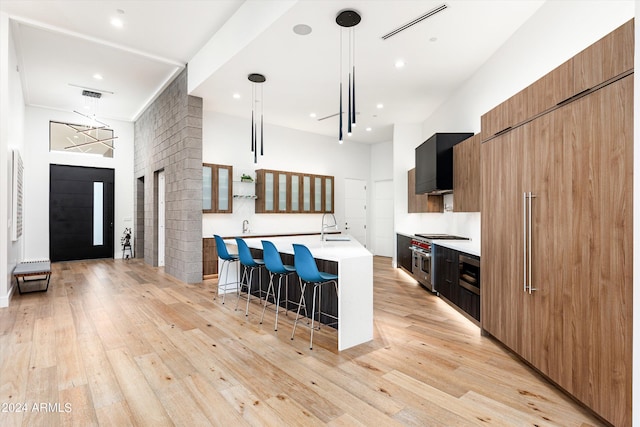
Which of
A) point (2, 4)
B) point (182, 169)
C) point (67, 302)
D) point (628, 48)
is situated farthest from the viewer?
point (182, 169)

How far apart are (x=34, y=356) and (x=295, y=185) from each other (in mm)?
5845

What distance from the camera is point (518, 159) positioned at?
278cm

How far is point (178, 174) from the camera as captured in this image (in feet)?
20.4

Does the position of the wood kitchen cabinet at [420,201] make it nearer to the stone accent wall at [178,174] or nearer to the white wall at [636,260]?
the stone accent wall at [178,174]

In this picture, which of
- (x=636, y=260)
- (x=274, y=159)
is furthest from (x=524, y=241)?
(x=274, y=159)

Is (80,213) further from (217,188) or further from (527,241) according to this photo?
(527,241)

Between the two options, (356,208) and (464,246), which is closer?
(464,246)

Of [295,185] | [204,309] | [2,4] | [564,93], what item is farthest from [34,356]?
[295,185]

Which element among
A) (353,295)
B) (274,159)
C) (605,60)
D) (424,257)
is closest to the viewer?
(605,60)

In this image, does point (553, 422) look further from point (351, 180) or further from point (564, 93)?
point (351, 180)

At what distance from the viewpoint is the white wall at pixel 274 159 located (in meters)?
7.04

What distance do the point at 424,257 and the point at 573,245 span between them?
10.2 feet

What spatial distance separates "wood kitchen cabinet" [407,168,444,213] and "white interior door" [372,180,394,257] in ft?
7.13

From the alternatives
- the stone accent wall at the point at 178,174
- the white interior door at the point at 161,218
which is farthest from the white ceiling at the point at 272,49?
the white interior door at the point at 161,218
